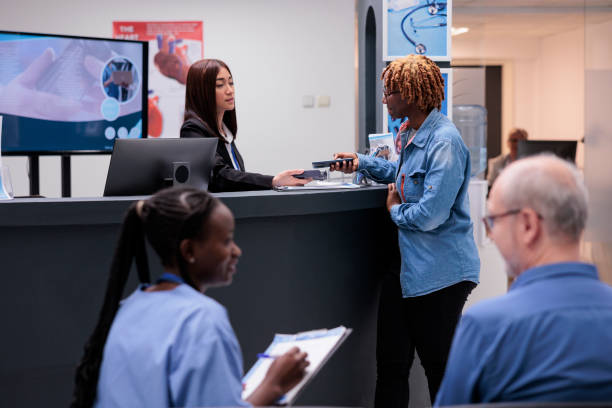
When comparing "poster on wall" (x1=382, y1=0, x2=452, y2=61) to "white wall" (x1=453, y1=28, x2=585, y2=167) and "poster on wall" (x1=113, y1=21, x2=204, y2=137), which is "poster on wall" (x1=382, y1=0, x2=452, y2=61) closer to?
"poster on wall" (x1=113, y1=21, x2=204, y2=137)

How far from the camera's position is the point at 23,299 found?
2229 millimetres

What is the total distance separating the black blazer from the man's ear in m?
1.49

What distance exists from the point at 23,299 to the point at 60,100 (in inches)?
68.1

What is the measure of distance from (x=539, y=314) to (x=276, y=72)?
541 centimetres

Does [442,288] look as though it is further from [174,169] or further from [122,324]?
[122,324]

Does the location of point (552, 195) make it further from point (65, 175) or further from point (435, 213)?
point (65, 175)

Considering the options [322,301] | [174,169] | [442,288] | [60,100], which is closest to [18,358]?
[174,169]

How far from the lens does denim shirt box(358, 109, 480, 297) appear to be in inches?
92.6

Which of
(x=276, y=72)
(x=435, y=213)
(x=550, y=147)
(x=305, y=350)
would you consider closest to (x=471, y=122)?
(x=550, y=147)

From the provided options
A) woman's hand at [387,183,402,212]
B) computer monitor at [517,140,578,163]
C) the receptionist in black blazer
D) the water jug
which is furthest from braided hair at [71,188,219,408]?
computer monitor at [517,140,578,163]

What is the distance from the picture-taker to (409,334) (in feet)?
8.43

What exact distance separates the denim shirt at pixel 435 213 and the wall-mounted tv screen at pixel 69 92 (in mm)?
1867

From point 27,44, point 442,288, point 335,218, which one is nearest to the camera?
point 442,288

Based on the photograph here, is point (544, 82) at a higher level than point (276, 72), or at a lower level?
higher
